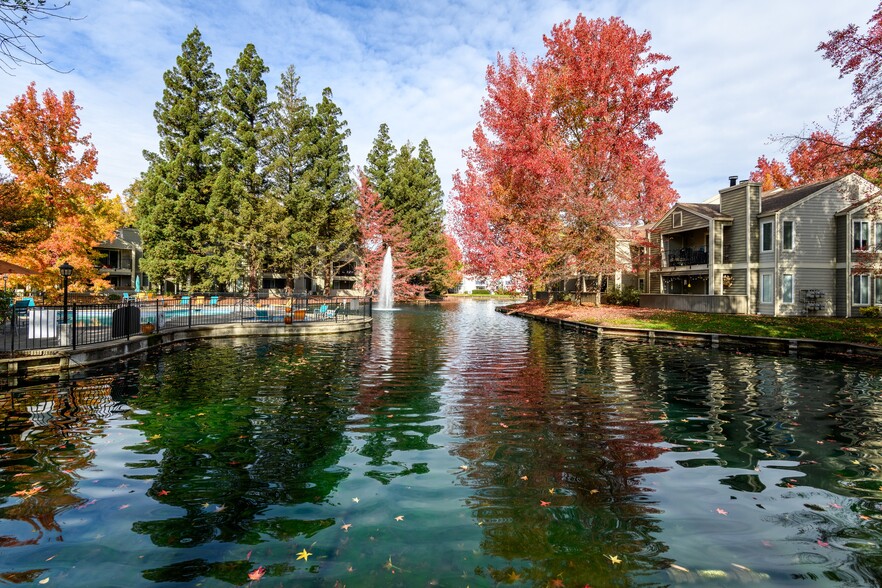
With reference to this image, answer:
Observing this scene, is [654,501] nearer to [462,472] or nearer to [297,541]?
[462,472]

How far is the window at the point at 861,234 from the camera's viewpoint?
30688mm

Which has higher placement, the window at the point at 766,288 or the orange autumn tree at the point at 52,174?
the orange autumn tree at the point at 52,174

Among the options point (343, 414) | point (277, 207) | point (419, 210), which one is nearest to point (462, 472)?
point (343, 414)

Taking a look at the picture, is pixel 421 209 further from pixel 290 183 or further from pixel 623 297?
pixel 623 297

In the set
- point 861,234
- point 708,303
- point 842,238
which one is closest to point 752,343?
point 708,303

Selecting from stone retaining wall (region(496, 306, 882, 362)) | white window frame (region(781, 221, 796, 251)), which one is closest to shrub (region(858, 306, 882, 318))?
white window frame (region(781, 221, 796, 251))

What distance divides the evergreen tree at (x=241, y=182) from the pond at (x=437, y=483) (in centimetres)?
3501

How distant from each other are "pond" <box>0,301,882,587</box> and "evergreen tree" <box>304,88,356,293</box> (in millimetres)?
39731

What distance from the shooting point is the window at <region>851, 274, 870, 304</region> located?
30.3 m

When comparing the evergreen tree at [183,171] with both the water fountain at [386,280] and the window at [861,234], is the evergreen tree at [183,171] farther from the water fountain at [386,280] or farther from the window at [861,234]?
the window at [861,234]

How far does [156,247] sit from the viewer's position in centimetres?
4331

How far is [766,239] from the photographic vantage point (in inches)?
1277

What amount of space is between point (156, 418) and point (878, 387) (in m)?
17.2

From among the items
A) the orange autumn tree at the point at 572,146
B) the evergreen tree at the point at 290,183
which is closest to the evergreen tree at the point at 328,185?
the evergreen tree at the point at 290,183
